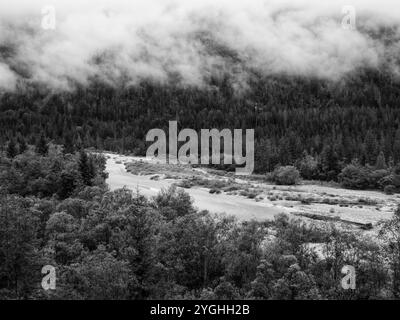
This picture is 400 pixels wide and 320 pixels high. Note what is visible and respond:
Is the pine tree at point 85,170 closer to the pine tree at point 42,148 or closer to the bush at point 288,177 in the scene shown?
the pine tree at point 42,148

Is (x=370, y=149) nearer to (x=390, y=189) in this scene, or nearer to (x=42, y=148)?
(x=390, y=189)

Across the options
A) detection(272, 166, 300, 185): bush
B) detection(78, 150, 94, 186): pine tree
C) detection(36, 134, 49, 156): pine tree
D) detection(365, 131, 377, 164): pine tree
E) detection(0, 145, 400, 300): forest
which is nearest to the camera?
detection(0, 145, 400, 300): forest

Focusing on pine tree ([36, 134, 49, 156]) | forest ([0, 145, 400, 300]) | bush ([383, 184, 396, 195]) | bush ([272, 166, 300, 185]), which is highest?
pine tree ([36, 134, 49, 156])

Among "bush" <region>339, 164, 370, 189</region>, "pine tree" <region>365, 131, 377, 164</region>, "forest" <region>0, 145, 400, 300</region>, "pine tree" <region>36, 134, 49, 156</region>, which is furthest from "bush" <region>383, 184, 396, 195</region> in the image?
"pine tree" <region>36, 134, 49, 156</region>

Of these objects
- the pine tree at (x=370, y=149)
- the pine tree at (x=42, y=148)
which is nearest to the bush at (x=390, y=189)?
the pine tree at (x=370, y=149)

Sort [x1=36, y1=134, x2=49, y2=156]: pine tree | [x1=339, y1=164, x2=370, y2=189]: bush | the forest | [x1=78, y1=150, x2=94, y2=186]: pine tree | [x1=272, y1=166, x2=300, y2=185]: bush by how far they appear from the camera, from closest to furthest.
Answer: the forest
[x1=78, y1=150, x2=94, y2=186]: pine tree
[x1=36, y1=134, x2=49, y2=156]: pine tree
[x1=339, y1=164, x2=370, y2=189]: bush
[x1=272, y1=166, x2=300, y2=185]: bush

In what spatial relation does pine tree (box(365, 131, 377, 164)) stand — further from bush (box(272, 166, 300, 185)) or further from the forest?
the forest

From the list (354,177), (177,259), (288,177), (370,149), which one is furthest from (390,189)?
(177,259)

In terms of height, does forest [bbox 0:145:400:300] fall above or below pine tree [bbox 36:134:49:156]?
below
